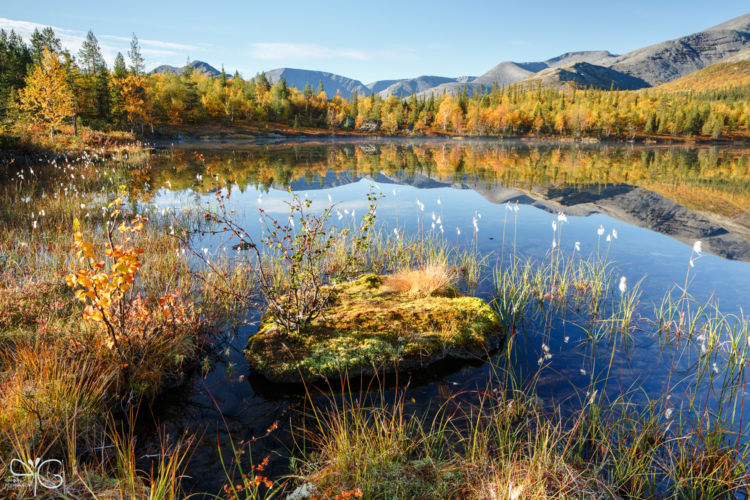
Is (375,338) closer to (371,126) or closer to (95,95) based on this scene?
(95,95)

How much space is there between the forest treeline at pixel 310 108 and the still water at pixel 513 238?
42.8 m

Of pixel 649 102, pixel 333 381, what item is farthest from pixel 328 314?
pixel 649 102

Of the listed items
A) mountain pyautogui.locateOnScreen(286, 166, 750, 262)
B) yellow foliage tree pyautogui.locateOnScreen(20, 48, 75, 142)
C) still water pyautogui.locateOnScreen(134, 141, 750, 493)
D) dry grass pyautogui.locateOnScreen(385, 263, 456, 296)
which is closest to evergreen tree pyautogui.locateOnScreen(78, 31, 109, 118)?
yellow foliage tree pyautogui.locateOnScreen(20, 48, 75, 142)

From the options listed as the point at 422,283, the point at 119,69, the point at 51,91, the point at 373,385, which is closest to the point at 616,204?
the point at 422,283

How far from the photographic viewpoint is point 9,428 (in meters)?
3.00

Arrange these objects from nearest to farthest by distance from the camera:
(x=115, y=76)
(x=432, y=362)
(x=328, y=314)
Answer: (x=432, y=362)
(x=328, y=314)
(x=115, y=76)

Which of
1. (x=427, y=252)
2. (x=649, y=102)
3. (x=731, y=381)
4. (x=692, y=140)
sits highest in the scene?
(x=649, y=102)

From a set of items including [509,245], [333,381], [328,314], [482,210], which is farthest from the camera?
[482,210]

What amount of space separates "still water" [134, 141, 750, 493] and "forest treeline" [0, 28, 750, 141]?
42817 millimetres

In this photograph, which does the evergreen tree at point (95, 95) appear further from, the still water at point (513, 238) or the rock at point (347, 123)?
the rock at point (347, 123)

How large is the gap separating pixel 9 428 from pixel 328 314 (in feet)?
11.9

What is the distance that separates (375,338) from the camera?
16.9 feet

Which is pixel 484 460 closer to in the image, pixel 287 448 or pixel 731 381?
pixel 287 448

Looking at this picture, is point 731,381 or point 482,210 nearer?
point 731,381
